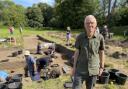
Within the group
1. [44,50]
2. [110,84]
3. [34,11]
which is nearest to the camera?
[110,84]

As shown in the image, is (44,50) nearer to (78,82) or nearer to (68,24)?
(78,82)

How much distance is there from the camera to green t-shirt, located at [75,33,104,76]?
4.73 meters

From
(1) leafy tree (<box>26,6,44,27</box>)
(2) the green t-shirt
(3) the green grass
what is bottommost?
(3) the green grass

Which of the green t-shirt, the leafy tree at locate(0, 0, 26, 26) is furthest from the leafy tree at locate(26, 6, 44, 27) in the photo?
the green t-shirt

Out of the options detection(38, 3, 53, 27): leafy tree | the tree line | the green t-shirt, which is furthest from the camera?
detection(38, 3, 53, 27): leafy tree

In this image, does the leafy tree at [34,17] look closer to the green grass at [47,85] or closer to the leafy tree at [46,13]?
the leafy tree at [46,13]

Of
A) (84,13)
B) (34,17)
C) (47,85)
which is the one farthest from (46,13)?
(47,85)

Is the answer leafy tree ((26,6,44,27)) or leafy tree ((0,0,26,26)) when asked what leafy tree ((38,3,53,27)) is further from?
leafy tree ((0,0,26,26))

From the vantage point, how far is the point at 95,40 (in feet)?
15.6

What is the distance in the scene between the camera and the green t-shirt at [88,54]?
15.5 feet

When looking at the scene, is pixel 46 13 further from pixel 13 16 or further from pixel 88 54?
pixel 88 54

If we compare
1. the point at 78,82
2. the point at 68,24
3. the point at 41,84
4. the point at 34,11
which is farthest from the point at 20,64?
the point at 34,11

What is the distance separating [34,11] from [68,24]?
15.7 metres

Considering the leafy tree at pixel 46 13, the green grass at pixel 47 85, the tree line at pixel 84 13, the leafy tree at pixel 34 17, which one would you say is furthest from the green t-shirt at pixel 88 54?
the leafy tree at pixel 46 13
